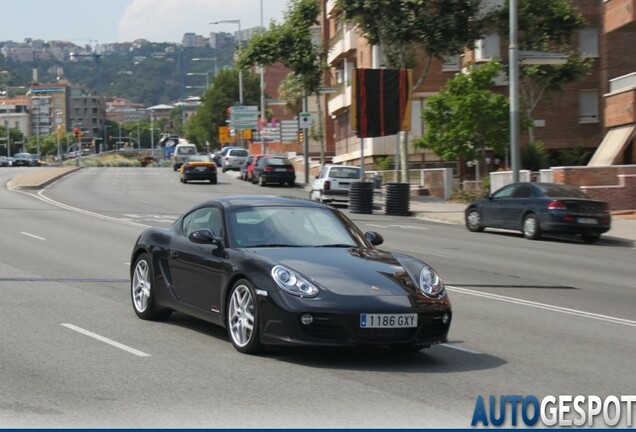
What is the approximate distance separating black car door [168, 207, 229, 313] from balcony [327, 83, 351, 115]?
56.8 m

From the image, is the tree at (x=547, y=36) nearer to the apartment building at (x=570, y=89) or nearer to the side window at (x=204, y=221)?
the apartment building at (x=570, y=89)

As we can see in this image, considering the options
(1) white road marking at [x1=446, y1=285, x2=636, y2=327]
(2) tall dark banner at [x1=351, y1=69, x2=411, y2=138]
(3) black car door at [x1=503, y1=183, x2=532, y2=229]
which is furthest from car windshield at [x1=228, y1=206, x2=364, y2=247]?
(2) tall dark banner at [x1=351, y1=69, x2=411, y2=138]

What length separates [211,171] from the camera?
61.4 meters

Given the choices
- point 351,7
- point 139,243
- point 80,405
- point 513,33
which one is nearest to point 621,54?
point 351,7

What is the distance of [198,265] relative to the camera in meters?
11.4

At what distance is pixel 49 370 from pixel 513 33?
88.2 feet

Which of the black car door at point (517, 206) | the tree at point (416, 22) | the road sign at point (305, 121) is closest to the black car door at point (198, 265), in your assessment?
the black car door at point (517, 206)

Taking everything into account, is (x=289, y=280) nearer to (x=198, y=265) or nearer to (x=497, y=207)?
(x=198, y=265)

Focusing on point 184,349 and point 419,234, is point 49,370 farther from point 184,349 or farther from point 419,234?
point 419,234

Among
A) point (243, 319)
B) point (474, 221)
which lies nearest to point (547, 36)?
point (474, 221)

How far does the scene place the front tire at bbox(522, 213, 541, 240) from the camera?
2852 centimetres

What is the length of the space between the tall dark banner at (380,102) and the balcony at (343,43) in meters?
23.8

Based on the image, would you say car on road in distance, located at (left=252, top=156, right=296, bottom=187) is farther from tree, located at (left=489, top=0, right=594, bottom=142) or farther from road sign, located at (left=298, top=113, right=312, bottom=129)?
tree, located at (left=489, top=0, right=594, bottom=142)

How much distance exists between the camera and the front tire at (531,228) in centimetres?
2852
